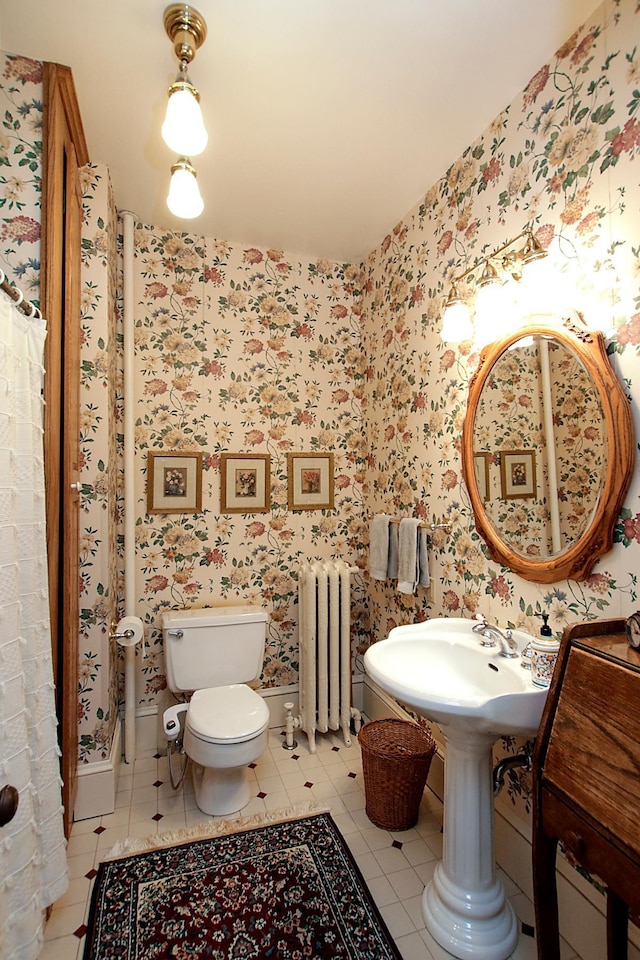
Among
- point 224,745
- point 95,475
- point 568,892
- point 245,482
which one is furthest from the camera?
point 245,482

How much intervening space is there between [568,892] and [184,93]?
2.50m

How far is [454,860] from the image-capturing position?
1.48m

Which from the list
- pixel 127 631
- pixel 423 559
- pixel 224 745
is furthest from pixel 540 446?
pixel 127 631

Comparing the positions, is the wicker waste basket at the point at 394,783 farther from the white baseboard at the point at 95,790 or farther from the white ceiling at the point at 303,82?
the white ceiling at the point at 303,82

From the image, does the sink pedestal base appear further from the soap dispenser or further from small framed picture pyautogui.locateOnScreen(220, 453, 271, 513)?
small framed picture pyautogui.locateOnScreen(220, 453, 271, 513)

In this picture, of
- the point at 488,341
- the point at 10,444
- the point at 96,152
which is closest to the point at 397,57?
the point at 488,341

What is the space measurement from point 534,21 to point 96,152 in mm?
1664

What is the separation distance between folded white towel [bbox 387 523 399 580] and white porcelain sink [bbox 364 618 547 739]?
571mm

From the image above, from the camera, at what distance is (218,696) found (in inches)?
86.4

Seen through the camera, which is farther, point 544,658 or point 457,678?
point 457,678

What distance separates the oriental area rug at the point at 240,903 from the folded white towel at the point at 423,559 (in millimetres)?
1061

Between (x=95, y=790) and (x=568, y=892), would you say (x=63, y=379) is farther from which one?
(x=568, y=892)

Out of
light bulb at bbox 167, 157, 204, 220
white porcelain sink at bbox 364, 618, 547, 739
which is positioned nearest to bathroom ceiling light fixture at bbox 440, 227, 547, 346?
light bulb at bbox 167, 157, 204, 220

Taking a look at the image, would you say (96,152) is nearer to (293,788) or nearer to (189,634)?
(189,634)
